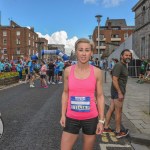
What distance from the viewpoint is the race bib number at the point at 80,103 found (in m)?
3.34

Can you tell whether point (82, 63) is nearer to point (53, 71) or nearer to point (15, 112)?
point (15, 112)

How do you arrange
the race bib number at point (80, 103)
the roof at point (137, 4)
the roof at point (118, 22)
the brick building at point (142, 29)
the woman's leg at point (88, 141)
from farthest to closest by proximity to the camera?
the roof at point (118, 22) < the roof at point (137, 4) < the brick building at point (142, 29) < the woman's leg at point (88, 141) < the race bib number at point (80, 103)

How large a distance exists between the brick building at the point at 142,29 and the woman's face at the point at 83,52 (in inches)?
934

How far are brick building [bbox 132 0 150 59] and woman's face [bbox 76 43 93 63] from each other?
77.8ft

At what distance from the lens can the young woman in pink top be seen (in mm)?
3357

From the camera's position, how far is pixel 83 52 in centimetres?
339

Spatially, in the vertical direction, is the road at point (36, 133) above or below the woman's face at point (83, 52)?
below

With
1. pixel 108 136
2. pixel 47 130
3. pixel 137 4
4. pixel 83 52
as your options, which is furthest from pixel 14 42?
pixel 83 52

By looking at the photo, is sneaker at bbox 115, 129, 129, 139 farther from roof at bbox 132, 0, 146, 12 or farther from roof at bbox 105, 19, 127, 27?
roof at bbox 105, 19, 127, 27

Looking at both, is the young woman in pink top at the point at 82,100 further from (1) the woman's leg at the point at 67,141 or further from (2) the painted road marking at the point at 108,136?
(2) the painted road marking at the point at 108,136

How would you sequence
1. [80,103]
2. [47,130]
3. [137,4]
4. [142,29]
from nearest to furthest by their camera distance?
1. [80,103]
2. [47,130]
3. [142,29]
4. [137,4]

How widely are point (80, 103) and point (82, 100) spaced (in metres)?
0.04

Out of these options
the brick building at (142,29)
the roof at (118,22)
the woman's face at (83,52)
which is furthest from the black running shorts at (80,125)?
the roof at (118,22)

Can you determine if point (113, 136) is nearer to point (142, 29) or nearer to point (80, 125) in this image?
point (80, 125)
